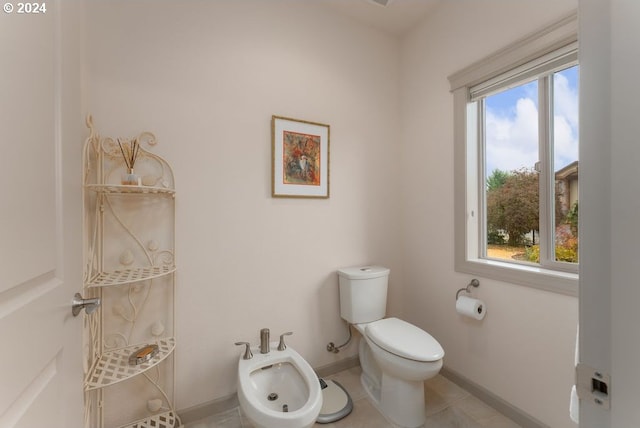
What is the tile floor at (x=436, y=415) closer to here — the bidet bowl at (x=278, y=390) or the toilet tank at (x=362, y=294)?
the bidet bowl at (x=278, y=390)

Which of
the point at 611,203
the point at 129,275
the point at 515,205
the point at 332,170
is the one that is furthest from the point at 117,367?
the point at 515,205

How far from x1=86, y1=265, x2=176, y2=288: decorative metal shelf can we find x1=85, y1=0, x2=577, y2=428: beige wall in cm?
13

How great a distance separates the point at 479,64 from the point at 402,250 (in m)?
1.39

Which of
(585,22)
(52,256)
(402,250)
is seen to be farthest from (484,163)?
(52,256)

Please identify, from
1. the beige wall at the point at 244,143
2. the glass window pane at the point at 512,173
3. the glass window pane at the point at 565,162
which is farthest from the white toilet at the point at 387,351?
the glass window pane at the point at 565,162

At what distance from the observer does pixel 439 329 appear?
1.94m

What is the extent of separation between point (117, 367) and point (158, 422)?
42cm

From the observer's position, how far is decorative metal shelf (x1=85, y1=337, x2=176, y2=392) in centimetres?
114

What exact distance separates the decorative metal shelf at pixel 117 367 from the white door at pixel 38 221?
1.29 ft

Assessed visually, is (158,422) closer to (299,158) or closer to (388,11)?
(299,158)

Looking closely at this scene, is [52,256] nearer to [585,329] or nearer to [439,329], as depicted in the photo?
[585,329]

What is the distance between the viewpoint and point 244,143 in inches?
65.4

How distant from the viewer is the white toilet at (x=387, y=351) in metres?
1.41

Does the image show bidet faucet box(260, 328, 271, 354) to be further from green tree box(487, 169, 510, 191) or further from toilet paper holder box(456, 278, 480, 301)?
green tree box(487, 169, 510, 191)
